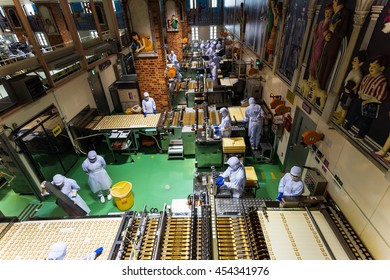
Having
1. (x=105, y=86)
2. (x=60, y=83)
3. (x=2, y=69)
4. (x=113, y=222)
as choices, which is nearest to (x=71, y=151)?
(x=60, y=83)

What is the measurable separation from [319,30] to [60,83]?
675 cm

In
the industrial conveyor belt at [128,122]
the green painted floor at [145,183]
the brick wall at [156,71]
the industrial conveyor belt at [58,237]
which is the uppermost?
the brick wall at [156,71]

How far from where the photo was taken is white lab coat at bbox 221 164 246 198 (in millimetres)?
4230

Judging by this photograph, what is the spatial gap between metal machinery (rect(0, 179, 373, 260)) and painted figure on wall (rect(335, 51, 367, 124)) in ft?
5.07

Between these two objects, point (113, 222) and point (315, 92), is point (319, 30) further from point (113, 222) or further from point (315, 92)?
point (113, 222)

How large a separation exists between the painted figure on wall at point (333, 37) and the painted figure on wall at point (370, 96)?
32.6 inches

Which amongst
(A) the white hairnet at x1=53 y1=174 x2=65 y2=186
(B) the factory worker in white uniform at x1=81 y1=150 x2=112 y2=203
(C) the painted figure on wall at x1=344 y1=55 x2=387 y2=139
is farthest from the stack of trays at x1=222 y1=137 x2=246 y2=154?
(A) the white hairnet at x1=53 y1=174 x2=65 y2=186

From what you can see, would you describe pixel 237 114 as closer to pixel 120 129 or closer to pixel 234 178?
pixel 234 178

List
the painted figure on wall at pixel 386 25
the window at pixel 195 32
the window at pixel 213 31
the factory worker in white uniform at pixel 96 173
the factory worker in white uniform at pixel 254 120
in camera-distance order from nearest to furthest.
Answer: the painted figure on wall at pixel 386 25
the factory worker in white uniform at pixel 96 173
the factory worker in white uniform at pixel 254 120
the window at pixel 213 31
the window at pixel 195 32

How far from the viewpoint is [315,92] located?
381 centimetres

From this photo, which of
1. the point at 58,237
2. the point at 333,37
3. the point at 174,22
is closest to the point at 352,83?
the point at 333,37

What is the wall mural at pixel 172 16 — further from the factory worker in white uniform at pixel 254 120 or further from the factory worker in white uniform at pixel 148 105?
the factory worker in white uniform at pixel 254 120

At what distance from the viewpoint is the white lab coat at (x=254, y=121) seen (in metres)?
6.17

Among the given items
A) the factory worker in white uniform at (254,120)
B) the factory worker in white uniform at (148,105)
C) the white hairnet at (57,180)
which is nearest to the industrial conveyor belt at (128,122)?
the factory worker in white uniform at (148,105)
